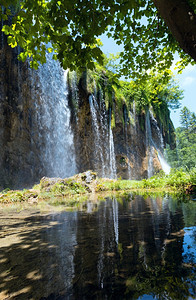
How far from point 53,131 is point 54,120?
1.08 metres

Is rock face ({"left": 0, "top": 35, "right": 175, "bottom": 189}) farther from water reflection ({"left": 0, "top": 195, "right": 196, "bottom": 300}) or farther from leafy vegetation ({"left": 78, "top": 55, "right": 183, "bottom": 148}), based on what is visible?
water reflection ({"left": 0, "top": 195, "right": 196, "bottom": 300})

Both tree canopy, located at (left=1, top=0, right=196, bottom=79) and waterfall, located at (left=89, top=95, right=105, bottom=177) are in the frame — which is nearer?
tree canopy, located at (left=1, top=0, right=196, bottom=79)

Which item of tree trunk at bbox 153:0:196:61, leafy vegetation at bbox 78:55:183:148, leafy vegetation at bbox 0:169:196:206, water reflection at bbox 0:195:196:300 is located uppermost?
leafy vegetation at bbox 78:55:183:148

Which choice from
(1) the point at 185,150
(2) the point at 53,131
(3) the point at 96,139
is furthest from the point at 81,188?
(1) the point at 185,150

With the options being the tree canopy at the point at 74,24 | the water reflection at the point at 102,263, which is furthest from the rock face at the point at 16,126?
the water reflection at the point at 102,263

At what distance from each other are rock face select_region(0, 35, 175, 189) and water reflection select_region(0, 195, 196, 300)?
1222 cm

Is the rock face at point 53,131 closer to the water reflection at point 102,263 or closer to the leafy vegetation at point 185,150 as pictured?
the water reflection at point 102,263

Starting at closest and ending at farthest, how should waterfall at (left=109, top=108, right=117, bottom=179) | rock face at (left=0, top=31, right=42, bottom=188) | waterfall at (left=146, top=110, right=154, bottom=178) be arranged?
rock face at (left=0, top=31, right=42, bottom=188) → waterfall at (left=109, top=108, right=117, bottom=179) → waterfall at (left=146, top=110, right=154, bottom=178)

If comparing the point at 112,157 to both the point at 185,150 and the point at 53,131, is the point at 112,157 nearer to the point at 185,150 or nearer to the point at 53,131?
the point at 53,131

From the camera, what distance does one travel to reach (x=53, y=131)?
16828 millimetres

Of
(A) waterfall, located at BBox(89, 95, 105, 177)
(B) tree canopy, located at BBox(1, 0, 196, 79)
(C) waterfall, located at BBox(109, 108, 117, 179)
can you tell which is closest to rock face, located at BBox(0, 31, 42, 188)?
(A) waterfall, located at BBox(89, 95, 105, 177)

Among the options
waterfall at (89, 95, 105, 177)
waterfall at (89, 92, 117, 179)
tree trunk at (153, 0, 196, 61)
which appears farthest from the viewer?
waterfall at (89, 92, 117, 179)

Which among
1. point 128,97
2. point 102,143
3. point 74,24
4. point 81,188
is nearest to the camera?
point 74,24

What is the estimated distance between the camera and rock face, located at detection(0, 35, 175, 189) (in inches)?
542
